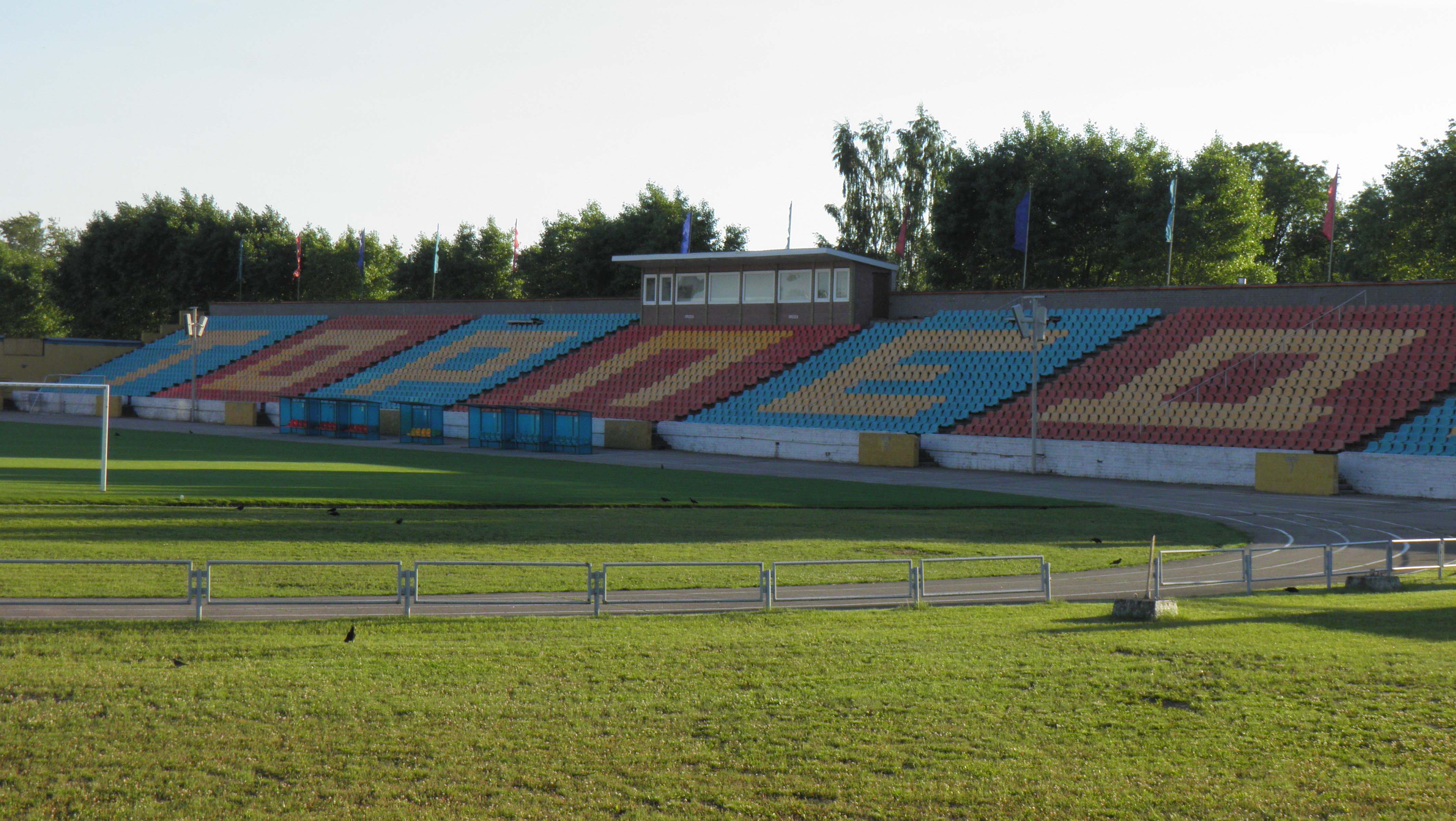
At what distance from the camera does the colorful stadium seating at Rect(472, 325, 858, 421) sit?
48469 mm

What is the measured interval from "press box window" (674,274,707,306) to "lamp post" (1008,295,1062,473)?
1635cm

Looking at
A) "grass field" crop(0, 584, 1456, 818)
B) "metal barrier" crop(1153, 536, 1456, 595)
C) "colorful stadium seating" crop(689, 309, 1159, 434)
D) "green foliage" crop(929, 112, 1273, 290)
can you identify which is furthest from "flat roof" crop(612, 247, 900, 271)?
"grass field" crop(0, 584, 1456, 818)

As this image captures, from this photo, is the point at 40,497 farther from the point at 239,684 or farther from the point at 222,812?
the point at 222,812

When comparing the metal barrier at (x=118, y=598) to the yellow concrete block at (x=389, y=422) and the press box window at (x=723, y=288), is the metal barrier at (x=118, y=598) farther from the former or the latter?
the press box window at (x=723, y=288)

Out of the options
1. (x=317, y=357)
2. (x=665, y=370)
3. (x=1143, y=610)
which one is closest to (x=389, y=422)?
(x=665, y=370)

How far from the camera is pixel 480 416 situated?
151 feet

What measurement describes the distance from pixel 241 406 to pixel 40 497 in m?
34.2

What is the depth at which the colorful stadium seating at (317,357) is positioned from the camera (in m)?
59.3

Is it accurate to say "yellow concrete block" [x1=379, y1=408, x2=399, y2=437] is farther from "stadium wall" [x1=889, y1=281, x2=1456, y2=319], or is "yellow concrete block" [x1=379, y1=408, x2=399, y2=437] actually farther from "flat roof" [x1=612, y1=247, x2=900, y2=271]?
"stadium wall" [x1=889, y1=281, x2=1456, y2=319]

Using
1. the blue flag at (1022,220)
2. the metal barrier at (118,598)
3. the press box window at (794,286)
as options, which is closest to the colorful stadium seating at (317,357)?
the press box window at (794,286)

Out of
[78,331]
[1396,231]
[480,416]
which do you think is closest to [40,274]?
[78,331]

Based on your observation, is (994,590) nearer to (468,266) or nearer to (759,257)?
(759,257)

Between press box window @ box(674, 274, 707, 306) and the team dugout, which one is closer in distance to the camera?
the team dugout

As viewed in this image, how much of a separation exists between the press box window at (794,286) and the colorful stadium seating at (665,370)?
53.8 inches
